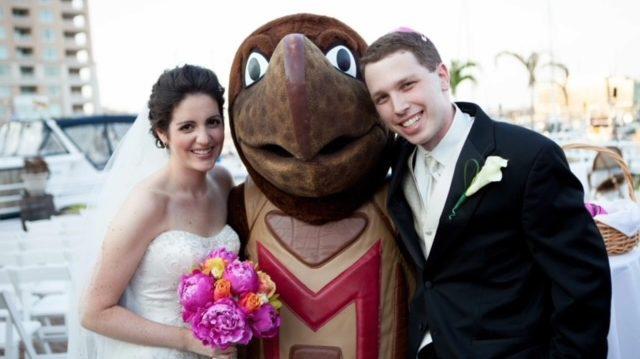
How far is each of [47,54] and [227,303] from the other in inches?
2511

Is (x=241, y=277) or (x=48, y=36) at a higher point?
(x=48, y=36)

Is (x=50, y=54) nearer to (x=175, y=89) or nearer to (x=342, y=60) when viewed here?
(x=175, y=89)

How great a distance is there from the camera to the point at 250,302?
1745 mm

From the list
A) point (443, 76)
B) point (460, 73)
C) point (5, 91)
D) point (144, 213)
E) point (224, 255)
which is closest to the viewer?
point (443, 76)

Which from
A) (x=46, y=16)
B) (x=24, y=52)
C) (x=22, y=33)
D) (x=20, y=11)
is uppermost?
(x=20, y=11)

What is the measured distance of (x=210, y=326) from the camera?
1691 millimetres

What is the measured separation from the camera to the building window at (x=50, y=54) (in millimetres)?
56531

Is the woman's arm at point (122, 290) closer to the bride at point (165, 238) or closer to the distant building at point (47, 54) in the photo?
the bride at point (165, 238)

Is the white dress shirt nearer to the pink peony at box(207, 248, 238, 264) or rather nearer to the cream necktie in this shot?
the cream necktie

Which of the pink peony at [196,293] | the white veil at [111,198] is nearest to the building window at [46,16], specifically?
the white veil at [111,198]

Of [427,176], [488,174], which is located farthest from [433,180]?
[488,174]

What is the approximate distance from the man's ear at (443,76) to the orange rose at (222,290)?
983 mm

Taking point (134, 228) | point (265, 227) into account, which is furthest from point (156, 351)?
point (265, 227)

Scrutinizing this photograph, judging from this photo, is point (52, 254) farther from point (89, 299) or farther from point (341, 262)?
point (341, 262)
